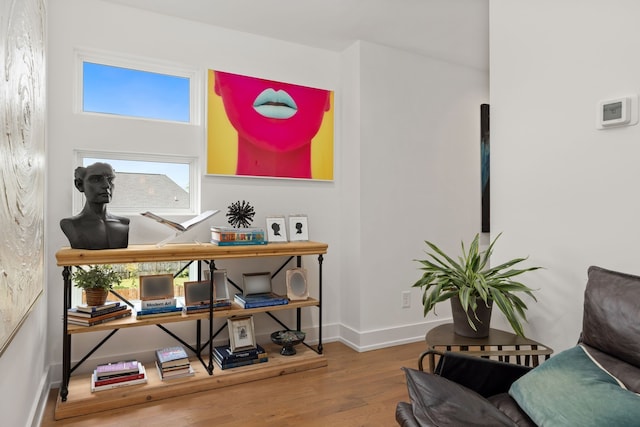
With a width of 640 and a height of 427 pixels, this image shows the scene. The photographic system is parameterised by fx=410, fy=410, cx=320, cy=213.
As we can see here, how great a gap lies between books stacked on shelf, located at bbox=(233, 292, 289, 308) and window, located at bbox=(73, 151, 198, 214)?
770 millimetres

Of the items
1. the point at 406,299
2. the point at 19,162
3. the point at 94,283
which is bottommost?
the point at 406,299

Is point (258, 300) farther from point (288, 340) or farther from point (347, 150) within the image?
point (347, 150)

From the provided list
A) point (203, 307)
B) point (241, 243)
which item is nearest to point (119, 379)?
point (203, 307)

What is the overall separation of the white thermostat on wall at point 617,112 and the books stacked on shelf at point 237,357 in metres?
2.46

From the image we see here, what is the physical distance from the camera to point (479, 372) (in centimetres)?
169

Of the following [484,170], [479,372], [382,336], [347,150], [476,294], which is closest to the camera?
[479,372]

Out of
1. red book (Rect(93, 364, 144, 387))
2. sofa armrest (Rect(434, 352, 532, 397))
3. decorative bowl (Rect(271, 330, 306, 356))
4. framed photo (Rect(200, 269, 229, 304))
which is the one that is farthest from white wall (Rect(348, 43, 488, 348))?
sofa armrest (Rect(434, 352, 532, 397))

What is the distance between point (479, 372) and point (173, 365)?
190 centimetres

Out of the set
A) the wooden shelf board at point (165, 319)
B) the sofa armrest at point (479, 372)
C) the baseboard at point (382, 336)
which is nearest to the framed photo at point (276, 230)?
the wooden shelf board at point (165, 319)

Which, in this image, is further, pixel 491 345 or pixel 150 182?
pixel 150 182

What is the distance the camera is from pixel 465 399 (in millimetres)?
1459

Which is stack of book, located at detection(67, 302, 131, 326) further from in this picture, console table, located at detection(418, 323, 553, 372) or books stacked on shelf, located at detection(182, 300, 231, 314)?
console table, located at detection(418, 323, 553, 372)

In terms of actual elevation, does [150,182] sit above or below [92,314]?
above

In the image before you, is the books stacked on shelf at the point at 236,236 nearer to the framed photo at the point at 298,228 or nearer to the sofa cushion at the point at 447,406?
the framed photo at the point at 298,228
